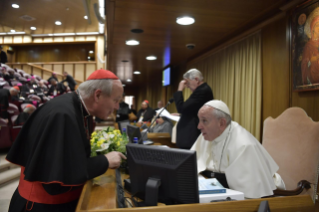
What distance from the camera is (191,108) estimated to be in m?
3.03

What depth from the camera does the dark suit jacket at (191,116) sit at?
300 cm

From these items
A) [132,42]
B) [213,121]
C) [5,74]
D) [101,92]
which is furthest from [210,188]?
[5,74]

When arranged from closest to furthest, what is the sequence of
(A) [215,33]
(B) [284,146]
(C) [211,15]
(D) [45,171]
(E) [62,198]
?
(D) [45,171] → (E) [62,198] → (B) [284,146] → (C) [211,15] → (A) [215,33]

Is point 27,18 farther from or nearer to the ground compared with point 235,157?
farther from the ground

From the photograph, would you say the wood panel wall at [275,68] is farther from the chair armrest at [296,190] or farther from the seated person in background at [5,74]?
the seated person in background at [5,74]

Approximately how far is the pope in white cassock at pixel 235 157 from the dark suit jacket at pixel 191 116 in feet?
2.78

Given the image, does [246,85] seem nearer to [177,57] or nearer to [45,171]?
[177,57]

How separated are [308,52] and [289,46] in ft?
1.11

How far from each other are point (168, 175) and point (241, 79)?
3.33 m

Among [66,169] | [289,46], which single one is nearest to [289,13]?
[289,46]

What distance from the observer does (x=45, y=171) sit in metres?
1.10

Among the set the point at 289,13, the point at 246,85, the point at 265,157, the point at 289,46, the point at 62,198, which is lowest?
the point at 62,198

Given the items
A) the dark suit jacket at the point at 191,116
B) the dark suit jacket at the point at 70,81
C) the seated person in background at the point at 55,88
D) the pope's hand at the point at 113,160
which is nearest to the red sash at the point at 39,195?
the pope's hand at the point at 113,160

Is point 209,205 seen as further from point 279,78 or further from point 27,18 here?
point 279,78
